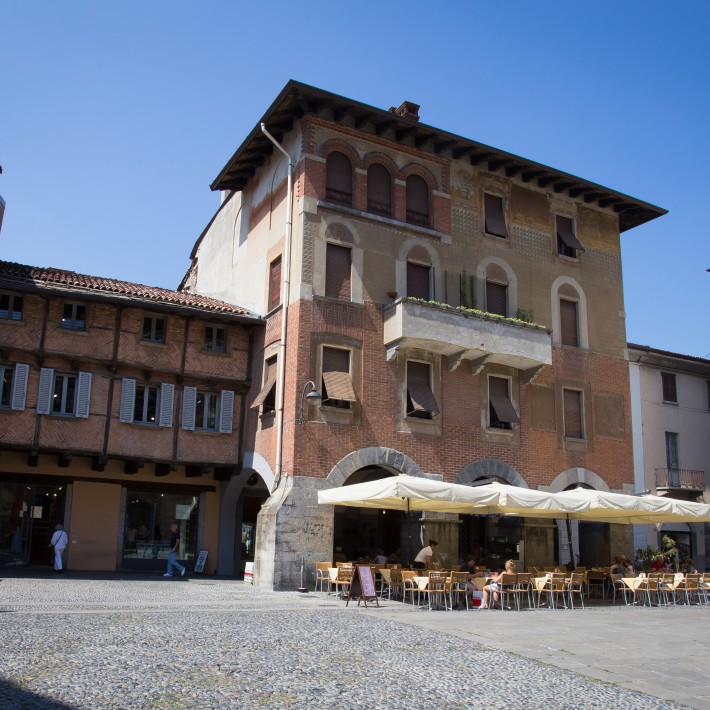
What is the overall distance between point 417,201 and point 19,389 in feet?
40.9

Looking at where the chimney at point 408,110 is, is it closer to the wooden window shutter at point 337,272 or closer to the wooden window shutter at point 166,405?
the wooden window shutter at point 337,272

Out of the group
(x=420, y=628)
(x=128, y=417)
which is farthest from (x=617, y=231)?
(x=420, y=628)

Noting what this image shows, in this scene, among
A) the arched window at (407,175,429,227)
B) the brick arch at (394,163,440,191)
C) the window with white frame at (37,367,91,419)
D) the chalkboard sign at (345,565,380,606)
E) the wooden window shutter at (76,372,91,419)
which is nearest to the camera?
the chalkboard sign at (345,565,380,606)

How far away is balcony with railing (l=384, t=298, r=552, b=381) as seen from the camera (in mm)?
21609

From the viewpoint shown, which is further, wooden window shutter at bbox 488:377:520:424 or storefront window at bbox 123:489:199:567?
storefront window at bbox 123:489:199:567

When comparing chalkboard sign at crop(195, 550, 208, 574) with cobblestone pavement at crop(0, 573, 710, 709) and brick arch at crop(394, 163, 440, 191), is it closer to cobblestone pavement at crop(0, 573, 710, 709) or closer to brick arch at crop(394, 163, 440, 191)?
cobblestone pavement at crop(0, 573, 710, 709)

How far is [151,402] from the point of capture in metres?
22.5

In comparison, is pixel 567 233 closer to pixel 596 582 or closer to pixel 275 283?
pixel 275 283

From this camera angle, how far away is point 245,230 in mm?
26016

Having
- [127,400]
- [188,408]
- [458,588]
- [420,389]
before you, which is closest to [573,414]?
[420,389]

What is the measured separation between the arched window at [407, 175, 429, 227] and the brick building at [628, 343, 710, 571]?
10.5 m

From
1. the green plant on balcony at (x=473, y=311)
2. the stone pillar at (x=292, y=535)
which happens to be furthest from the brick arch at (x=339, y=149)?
the stone pillar at (x=292, y=535)

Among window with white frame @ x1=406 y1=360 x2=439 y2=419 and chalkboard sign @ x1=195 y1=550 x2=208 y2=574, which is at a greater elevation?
window with white frame @ x1=406 y1=360 x2=439 y2=419

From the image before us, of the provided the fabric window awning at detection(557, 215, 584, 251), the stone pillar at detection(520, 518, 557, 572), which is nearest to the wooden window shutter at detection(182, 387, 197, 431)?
the stone pillar at detection(520, 518, 557, 572)
